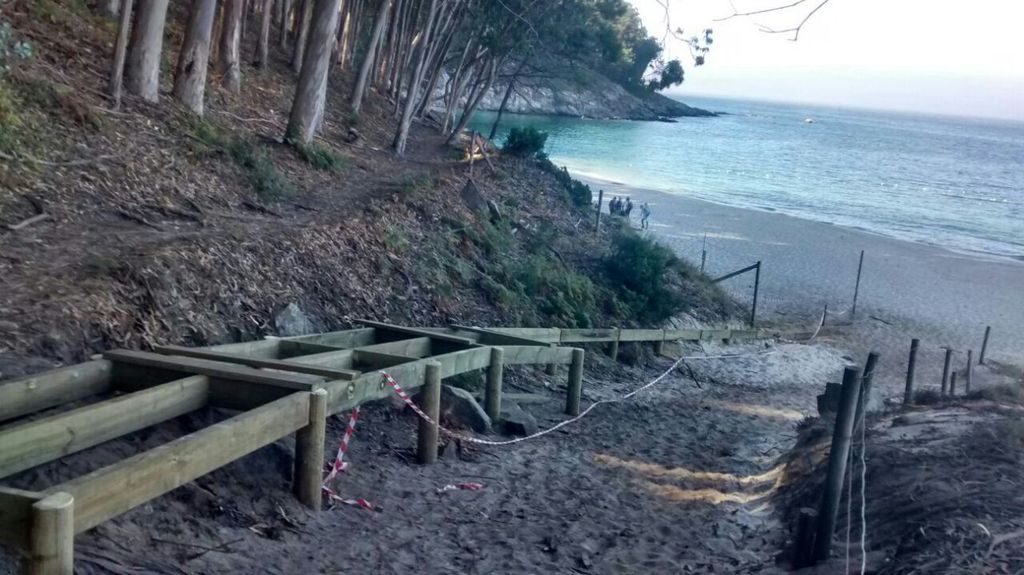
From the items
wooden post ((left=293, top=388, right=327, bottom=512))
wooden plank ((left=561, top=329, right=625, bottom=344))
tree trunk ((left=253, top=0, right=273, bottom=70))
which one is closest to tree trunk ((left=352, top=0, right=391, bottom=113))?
tree trunk ((left=253, top=0, right=273, bottom=70))

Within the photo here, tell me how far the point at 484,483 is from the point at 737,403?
7.90m

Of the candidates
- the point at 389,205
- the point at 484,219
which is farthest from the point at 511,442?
the point at 484,219

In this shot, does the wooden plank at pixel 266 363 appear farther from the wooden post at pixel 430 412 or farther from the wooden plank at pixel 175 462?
the wooden post at pixel 430 412

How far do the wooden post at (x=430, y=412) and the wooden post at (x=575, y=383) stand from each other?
3.79 meters

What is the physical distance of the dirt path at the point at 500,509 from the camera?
6199 mm

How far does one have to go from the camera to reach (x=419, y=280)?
1434 centimetres

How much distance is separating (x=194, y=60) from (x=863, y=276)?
78.5 feet

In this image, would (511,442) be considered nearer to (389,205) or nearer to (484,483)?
(484,483)

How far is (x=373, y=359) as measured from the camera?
9188mm

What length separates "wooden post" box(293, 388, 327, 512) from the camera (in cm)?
700

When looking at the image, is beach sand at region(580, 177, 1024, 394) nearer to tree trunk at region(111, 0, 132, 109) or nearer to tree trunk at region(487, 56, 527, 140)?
tree trunk at region(487, 56, 527, 140)

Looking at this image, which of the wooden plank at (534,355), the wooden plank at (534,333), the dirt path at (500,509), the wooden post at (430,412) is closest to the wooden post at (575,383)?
the wooden plank at (534,355)

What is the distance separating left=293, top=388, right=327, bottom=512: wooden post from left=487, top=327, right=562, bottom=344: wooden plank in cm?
515

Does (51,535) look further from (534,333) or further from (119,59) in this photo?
(119,59)
